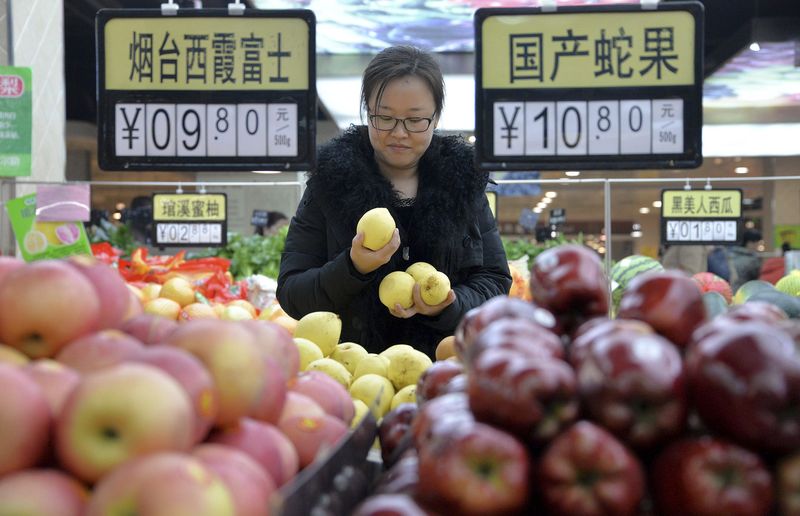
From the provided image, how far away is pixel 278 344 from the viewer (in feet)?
4.25

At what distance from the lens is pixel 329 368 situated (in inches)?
73.2

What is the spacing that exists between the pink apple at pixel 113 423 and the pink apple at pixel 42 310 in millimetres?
224

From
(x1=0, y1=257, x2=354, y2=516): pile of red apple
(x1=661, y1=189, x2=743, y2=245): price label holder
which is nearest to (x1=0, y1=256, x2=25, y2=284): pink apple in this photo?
(x1=0, y1=257, x2=354, y2=516): pile of red apple

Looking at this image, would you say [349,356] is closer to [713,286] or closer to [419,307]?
[419,307]

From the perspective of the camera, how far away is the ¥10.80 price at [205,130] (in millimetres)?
2518

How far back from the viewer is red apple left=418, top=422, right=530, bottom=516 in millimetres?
866

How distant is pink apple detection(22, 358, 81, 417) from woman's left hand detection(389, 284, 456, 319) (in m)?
1.39

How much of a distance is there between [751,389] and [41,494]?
74 centimetres

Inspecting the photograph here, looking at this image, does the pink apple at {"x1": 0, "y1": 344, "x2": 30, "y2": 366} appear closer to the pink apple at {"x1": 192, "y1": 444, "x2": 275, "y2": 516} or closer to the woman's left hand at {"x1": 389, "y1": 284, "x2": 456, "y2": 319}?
the pink apple at {"x1": 192, "y1": 444, "x2": 275, "y2": 516}

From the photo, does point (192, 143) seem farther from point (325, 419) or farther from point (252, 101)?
point (325, 419)

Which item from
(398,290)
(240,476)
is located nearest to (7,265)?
(240,476)

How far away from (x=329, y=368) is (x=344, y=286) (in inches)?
20.1

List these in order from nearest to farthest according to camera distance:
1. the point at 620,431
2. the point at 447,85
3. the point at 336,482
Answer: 1. the point at 620,431
2. the point at 336,482
3. the point at 447,85

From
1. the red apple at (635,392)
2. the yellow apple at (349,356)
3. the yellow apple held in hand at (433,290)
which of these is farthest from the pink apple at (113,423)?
the yellow apple held in hand at (433,290)
